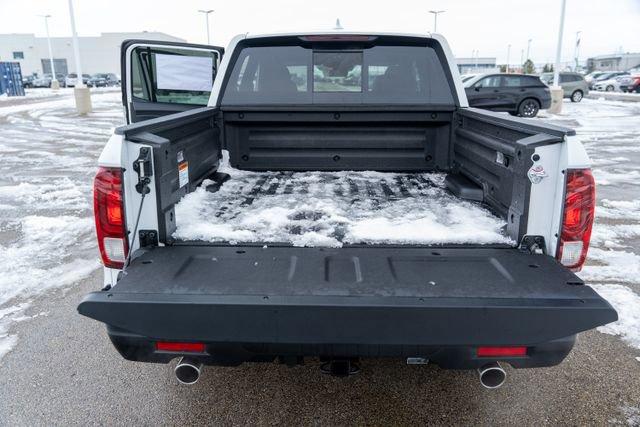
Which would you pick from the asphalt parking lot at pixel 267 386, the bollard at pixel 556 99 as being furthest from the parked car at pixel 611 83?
the asphalt parking lot at pixel 267 386

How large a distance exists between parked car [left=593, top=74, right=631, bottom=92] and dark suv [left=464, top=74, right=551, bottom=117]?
2399 centimetres

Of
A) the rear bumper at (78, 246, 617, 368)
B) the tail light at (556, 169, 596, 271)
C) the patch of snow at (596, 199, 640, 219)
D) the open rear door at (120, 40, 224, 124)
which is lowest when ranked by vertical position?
the patch of snow at (596, 199, 640, 219)

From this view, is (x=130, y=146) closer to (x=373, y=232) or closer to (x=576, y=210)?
(x=373, y=232)

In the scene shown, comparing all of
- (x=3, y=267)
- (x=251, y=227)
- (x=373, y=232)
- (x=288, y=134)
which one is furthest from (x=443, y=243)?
(x=3, y=267)

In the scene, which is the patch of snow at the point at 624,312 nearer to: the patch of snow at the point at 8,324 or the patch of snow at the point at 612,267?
the patch of snow at the point at 612,267

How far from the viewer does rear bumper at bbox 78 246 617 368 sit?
6.47 ft

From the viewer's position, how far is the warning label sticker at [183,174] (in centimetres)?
298

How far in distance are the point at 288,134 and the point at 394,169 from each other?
0.93 m

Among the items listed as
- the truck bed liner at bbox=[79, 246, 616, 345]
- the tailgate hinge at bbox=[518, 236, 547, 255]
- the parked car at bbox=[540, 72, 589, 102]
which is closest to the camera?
the truck bed liner at bbox=[79, 246, 616, 345]

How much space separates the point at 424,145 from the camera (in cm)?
414

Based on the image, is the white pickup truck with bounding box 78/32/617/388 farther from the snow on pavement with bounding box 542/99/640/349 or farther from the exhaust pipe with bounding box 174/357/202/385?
the snow on pavement with bounding box 542/99/640/349

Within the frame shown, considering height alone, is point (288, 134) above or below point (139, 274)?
above

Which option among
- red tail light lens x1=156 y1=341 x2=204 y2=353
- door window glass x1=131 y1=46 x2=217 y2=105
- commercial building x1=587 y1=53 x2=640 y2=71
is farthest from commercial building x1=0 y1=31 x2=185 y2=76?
red tail light lens x1=156 y1=341 x2=204 y2=353

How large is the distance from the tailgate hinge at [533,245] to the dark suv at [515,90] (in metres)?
18.4
